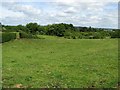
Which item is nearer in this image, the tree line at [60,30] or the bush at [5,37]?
the bush at [5,37]

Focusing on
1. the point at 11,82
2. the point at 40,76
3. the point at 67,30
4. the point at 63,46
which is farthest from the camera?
the point at 67,30

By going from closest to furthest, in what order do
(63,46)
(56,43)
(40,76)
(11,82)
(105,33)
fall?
1. (11,82)
2. (40,76)
3. (63,46)
4. (56,43)
5. (105,33)

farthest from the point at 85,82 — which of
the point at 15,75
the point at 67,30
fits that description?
the point at 67,30

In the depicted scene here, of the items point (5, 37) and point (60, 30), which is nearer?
point (5, 37)

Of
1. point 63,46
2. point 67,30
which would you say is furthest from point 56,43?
point 67,30

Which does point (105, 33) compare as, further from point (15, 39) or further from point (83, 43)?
point (15, 39)

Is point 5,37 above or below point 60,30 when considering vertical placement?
below

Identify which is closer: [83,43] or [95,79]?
[95,79]

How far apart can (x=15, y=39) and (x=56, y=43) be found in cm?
453

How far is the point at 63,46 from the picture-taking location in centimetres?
2505

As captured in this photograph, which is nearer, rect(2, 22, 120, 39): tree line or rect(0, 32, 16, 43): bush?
rect(0, 32, 16, 43): bush

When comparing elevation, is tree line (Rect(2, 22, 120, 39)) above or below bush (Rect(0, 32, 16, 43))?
above

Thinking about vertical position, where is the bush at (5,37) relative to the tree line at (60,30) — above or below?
below

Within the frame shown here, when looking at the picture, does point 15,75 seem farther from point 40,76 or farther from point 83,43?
point 83,43
